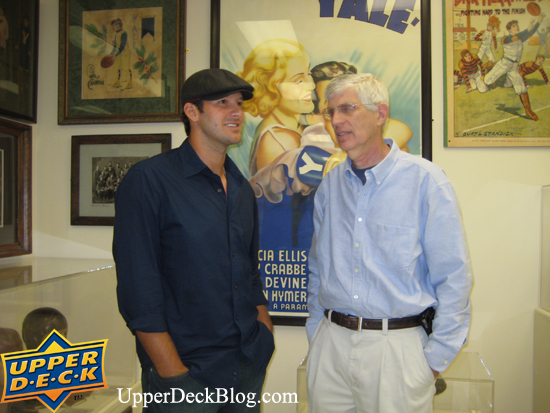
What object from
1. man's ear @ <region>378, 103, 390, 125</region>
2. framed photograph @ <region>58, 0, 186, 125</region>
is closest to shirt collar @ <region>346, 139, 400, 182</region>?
man's ear @ <region>378, 103, 390, 125</region>

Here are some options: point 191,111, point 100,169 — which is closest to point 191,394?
point 191,111

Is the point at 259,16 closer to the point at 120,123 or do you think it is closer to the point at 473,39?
the point at 120,123

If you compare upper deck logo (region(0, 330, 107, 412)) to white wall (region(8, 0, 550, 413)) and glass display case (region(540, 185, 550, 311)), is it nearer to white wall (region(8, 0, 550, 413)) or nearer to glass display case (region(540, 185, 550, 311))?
white wall (region(8, 0, 550, 413))

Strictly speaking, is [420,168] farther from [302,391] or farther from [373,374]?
[302,391]

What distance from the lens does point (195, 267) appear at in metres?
1.28

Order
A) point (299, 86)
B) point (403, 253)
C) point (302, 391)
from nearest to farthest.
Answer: point (403, 253), point (302, 391), point (299, 86)

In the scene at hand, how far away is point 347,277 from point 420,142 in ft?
3.58

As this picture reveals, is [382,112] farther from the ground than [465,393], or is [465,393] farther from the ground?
[382,112]

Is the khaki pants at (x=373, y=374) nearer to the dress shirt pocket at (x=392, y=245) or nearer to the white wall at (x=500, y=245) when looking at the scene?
the dress shirt pocket at (x=392, y=245)

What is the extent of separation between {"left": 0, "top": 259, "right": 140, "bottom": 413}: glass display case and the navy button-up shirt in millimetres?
569

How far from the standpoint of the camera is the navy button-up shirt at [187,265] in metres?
1.19

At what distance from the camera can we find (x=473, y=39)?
2.15 meters

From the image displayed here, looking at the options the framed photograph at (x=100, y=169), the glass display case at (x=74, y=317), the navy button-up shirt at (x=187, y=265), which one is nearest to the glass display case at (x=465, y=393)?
the navy button-up shirt at (x=187, y=265)

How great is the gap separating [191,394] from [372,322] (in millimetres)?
635
